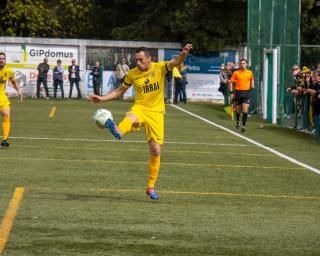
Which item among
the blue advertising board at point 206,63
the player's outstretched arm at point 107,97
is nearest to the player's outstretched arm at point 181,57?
the player's outstretched arm at point 107,97

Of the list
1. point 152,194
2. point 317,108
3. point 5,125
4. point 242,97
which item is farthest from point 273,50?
point 152,194

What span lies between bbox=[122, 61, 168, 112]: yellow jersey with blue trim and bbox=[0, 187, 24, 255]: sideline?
1.97 meters

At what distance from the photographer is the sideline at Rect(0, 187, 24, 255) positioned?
885cm

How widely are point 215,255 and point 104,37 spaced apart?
4733cm

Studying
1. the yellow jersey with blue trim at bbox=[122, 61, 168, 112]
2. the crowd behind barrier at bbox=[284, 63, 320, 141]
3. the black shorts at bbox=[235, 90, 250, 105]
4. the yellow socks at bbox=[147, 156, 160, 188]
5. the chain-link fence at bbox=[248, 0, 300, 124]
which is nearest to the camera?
the yellow socks at bbox=[147, 156, 160, 188]

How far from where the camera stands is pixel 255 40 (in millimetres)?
36781

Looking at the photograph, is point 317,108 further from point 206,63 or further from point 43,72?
point 206,63

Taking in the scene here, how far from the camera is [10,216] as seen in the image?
10.2 metres

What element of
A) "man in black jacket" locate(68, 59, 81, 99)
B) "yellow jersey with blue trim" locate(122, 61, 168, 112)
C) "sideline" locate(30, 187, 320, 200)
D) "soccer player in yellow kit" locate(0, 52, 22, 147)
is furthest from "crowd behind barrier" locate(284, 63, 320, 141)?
"man in black jacket" locate(68, 59, 81, 99)

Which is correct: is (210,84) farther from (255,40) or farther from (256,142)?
(256,142)

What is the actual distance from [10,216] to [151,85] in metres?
3.14

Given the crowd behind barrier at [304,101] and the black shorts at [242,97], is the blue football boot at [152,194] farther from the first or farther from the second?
the black shorts at [242,97]

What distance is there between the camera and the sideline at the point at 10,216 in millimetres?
8852

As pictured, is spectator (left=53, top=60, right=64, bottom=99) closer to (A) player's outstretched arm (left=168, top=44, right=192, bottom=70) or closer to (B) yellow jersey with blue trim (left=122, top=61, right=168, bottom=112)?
(B) yellow jersey with blue trim (left=122, top=61, right=168, bottom=112)
